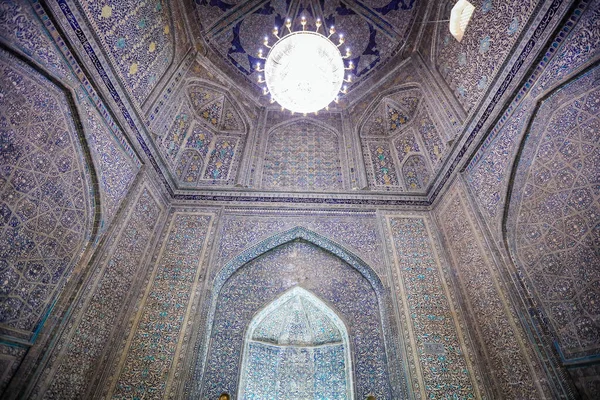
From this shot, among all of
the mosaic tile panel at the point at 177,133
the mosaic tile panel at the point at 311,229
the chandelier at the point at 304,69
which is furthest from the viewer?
the mosaic tile panel at the point at 177,133

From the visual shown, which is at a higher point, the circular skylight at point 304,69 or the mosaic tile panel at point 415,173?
the circular skylight at point 304,69

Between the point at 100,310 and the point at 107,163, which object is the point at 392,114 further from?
the point at 100,310

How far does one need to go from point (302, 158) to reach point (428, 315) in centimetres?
403

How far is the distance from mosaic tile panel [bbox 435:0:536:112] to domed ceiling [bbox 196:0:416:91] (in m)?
1.29

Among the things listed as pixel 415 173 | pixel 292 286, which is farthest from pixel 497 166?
pixel 292 286

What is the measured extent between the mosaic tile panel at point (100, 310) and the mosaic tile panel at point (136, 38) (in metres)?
1.77

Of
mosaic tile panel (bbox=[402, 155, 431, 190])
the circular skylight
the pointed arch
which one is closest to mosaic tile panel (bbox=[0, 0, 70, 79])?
the circular skylight

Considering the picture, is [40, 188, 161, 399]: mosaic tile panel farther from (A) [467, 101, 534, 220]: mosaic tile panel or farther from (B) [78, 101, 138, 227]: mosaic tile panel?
(A) [467, 101, 534, 220]: mosaic tile panel

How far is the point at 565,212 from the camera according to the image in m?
3.33

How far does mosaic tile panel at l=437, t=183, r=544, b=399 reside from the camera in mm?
3592

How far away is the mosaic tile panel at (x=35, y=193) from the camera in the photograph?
2.91 metres

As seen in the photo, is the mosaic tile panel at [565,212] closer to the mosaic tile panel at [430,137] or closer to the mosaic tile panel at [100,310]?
the mosaic tile panel at [430,137]

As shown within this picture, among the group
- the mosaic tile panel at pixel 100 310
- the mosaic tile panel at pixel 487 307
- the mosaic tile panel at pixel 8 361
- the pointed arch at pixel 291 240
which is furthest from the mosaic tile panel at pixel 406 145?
the mosaic tile panel at pixel 8 361

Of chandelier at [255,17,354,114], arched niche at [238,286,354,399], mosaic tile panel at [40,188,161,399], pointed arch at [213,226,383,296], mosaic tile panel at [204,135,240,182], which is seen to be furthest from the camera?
mosaic tile panel at [204,135,240,182]
